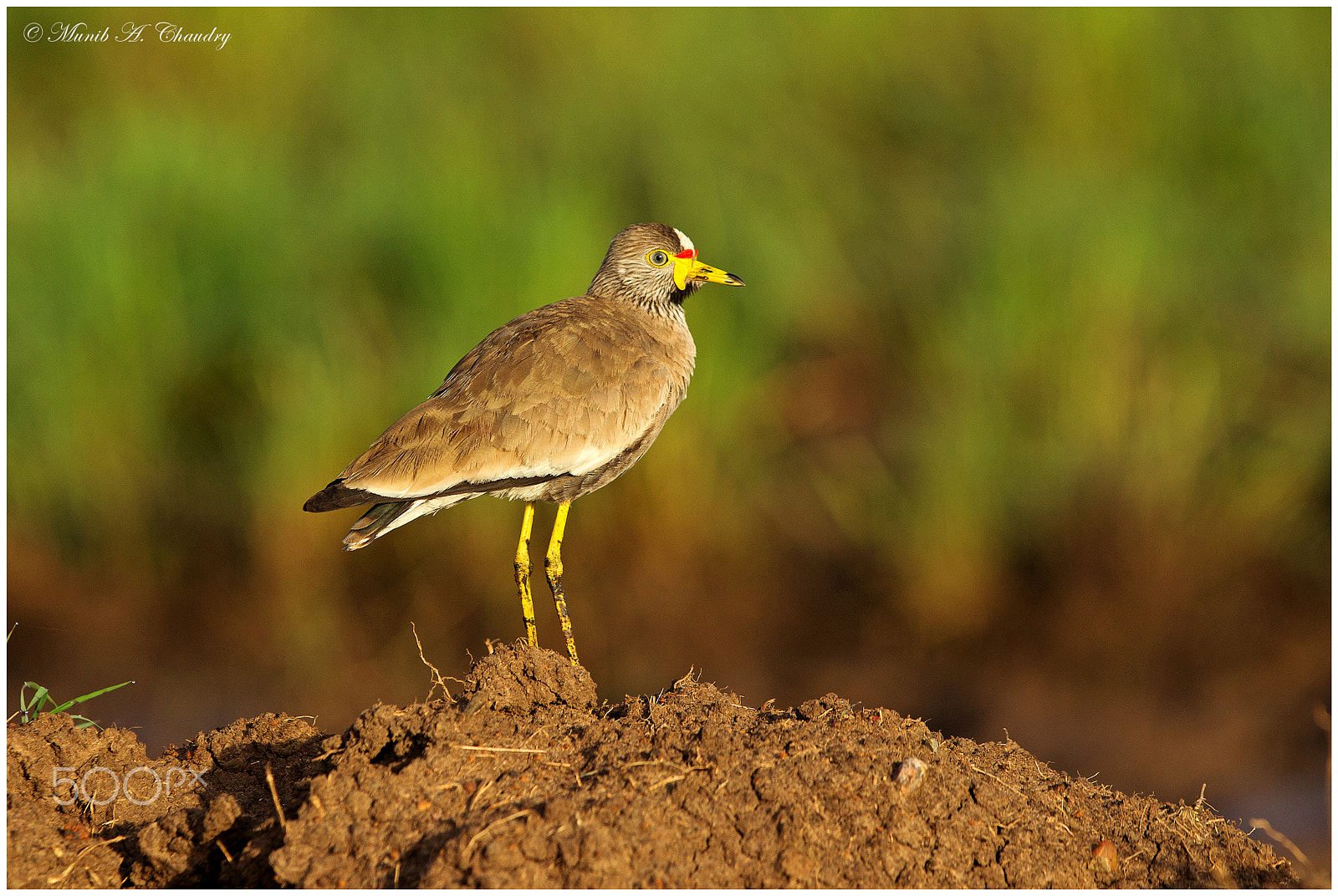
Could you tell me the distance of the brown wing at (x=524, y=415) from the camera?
14.6ft

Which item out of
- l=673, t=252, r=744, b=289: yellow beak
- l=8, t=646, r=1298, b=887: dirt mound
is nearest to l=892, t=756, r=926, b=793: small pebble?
l=8, t=646, r=1298, b=887: dirt mound

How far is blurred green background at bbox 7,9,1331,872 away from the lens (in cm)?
677

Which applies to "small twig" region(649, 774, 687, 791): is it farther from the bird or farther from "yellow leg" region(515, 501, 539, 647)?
"yellow leg" region(515, 501, 539, 647)

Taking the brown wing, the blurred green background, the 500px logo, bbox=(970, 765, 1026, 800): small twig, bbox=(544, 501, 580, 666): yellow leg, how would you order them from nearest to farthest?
bbox=(970, 765, 1026, 800): small twig
the 500px logo
the brown wing
bbox=(544, 501, 580, 666): yellow leg
the blurred green background

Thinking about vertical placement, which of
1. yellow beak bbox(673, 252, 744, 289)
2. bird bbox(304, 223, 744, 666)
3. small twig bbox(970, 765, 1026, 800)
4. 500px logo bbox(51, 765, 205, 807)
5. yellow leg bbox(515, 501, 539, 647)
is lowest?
small twig bbox(970, 765, 1026, 800)

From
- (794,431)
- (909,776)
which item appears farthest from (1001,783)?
(794,431)

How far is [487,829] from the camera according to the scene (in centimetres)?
263

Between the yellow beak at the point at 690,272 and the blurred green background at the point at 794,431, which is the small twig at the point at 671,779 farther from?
the blurred green background at the point at 794,431

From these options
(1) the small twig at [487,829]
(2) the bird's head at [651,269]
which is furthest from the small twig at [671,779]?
(2) the bird's head at [651,269]

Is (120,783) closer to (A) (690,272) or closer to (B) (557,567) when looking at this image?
(B) (557,567)

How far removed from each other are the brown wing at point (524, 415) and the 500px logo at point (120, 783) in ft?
4.03

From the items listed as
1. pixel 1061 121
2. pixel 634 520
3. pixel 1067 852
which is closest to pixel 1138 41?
pixel 1061 121

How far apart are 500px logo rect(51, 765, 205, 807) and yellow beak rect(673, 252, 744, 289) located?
125 inches

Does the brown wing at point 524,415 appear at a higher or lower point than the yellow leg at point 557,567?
higher
